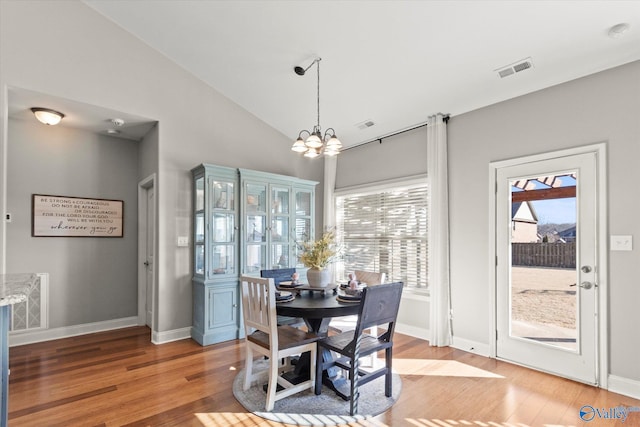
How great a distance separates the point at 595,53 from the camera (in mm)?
2758

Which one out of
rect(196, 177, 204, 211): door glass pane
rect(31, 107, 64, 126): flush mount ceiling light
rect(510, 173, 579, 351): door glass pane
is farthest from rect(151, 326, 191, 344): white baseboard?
rect(510, 173, 579, 351): door glass pane

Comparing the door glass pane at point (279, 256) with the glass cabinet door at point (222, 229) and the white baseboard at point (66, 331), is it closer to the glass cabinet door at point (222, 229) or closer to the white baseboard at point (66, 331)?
the glass cabinet door at point (222, 229)

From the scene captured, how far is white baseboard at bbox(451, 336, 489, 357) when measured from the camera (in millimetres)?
3582

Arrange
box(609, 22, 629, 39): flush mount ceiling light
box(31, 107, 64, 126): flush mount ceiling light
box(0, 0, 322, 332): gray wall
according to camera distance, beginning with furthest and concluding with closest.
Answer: box(31, 107, 64, 126): flush mount ceiling light < box(0, 0, 322, 332): gray wall < box(609, 22, 629, 39): flush mount ceiling light

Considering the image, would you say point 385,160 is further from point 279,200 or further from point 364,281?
point 364,281

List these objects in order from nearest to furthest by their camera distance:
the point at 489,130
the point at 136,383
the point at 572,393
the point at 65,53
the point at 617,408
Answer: the point at 617,408 → the point at 572,393 → the point at 136,383 → the point at 65,53 → the point at 489,130

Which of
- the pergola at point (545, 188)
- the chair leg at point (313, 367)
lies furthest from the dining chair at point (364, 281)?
the pergola at point (545, 188)

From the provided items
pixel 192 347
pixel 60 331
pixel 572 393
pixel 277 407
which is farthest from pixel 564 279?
pixel 60 331

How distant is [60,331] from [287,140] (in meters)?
3.99

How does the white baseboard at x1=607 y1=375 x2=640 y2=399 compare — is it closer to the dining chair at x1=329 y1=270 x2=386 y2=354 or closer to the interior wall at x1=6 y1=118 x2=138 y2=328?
the dining chair at x1=329 y1=270 x2=386 y2=354

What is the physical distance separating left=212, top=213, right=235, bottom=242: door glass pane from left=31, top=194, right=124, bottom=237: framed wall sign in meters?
1.64

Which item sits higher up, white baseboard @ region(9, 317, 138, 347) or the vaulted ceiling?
the vaulted ceiling

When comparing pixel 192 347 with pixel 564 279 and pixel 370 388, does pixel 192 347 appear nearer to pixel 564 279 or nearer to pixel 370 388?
pixel 370 388

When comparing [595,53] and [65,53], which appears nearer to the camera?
[595,53]
